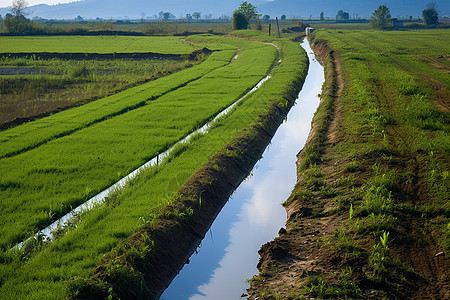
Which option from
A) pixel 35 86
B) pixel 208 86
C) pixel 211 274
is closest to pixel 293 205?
pixel 211 274

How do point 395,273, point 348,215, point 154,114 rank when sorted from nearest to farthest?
1. point 395,273
2. point 348,215
3. point 154,114

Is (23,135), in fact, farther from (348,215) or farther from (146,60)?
(146,60)

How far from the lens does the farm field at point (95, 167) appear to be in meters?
6.19

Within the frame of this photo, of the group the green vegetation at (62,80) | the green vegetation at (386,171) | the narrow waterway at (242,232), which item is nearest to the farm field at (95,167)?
the narrow waterway at (242,232)

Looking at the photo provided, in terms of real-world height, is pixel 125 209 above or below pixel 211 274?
above

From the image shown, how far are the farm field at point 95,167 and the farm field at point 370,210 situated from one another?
2362 millimetres

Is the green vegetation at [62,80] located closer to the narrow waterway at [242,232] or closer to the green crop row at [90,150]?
the green crop row at [90,150]

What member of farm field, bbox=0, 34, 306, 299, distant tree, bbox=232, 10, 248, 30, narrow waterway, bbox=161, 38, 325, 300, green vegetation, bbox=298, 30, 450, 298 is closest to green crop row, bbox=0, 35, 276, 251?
farm field, bbox=0, 34, 306, 299

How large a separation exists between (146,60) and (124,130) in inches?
850

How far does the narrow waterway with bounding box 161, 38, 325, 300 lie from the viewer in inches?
259

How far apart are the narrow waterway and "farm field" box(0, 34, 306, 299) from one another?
3.57ft

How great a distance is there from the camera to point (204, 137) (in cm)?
1250

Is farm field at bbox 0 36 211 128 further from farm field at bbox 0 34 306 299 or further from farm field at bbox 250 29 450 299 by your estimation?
farm field at bbox 250 29 450 299

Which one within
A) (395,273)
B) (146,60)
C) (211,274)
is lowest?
(211,274)
